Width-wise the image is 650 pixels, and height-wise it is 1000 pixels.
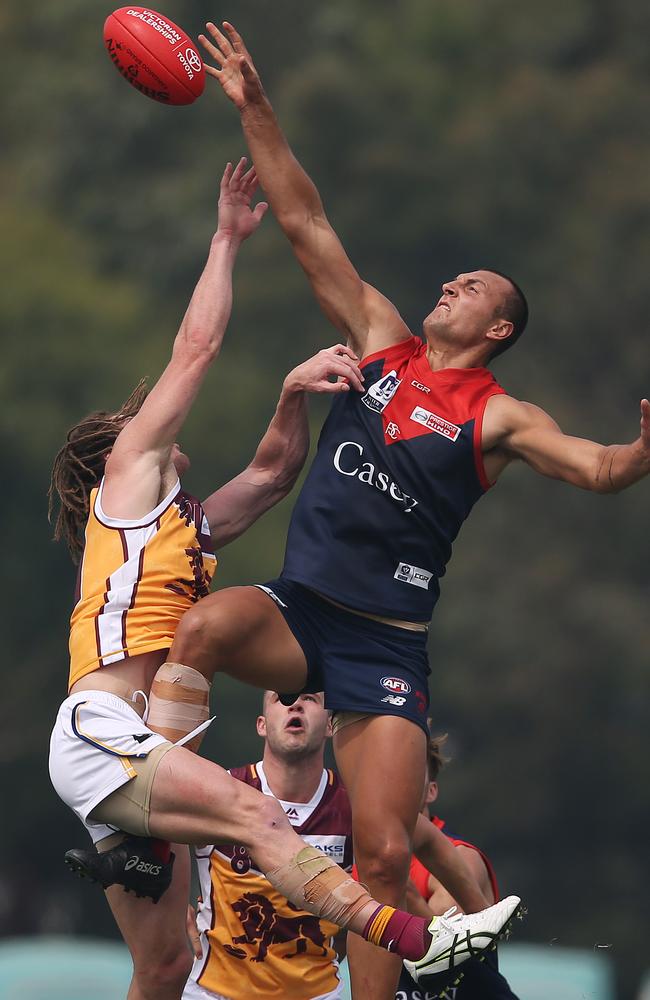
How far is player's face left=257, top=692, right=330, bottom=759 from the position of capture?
789 cm

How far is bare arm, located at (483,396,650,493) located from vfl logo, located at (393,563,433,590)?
55 cm

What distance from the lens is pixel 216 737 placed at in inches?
969

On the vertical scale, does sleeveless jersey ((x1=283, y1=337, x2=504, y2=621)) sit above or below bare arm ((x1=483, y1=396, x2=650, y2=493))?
below

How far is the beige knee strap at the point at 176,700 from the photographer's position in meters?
6.45

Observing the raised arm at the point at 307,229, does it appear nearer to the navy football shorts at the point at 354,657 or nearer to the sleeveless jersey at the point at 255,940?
the navy football shorts at the point at 354,657

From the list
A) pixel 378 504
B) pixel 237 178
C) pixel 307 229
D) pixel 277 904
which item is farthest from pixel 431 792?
pixel 237 178

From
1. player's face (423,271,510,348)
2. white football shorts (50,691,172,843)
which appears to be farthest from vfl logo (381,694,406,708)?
player's face (423,271,510,348)

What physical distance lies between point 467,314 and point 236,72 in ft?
4.65

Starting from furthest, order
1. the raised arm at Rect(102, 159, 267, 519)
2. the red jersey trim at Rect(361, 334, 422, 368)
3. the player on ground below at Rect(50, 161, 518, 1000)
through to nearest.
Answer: the red jersey trim at Rect(361, 334, 422, 368) → the raised arm at Rect(102, 159, 267, 519) → the player on ground below at Rect(50, 161, 518, 1000)

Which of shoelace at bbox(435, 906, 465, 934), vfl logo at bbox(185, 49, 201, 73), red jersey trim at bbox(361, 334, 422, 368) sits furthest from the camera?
vfl logo at bbox(185, 49, 201, 73)

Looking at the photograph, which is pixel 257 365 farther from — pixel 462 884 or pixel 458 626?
pixel 462 884

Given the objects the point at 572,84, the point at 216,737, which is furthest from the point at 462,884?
the point at 572,84

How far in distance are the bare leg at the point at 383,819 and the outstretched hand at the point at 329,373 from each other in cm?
132

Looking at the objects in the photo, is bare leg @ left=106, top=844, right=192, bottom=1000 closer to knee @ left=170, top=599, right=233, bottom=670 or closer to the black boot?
the black boot
